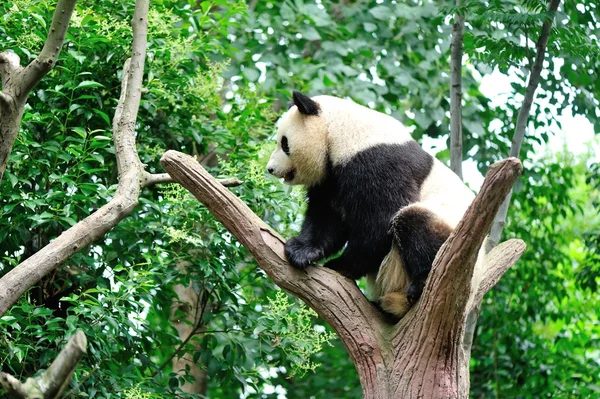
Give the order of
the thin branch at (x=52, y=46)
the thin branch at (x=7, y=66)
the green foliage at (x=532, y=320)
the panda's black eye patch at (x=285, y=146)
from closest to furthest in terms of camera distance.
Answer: the thin branch at (x=52, y=46), the thin branch at (x=7, y=66), the panda's black eye patch at (x=285, y=146), the green foliage at (x=532, y=320)

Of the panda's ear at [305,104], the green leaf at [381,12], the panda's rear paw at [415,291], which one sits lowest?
the panda's rear paw at [415,291]

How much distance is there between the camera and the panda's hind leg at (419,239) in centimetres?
349

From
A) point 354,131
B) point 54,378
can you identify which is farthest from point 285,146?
point 54,378

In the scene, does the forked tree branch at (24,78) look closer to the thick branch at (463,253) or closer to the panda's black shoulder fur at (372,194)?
the panda's black shoulder fur at (372,194)

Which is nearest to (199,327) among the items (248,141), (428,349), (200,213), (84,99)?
(200,213)

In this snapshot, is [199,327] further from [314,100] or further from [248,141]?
[314,100]

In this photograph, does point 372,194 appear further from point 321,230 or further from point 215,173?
point 215,173

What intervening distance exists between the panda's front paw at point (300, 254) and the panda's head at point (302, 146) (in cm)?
47

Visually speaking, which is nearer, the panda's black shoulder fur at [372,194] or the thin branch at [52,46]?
the thin branch at [52,46]

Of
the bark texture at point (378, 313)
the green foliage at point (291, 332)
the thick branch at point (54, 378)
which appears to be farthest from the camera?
the green foliage at point (291, 332)

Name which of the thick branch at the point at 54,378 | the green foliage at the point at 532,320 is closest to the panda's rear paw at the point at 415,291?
the thick branch at the point at 54,378

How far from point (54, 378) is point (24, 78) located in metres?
1.53

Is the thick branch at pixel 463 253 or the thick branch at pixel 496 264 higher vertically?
the thick branch at pixel 496 264

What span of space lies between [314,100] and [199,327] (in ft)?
5.58
